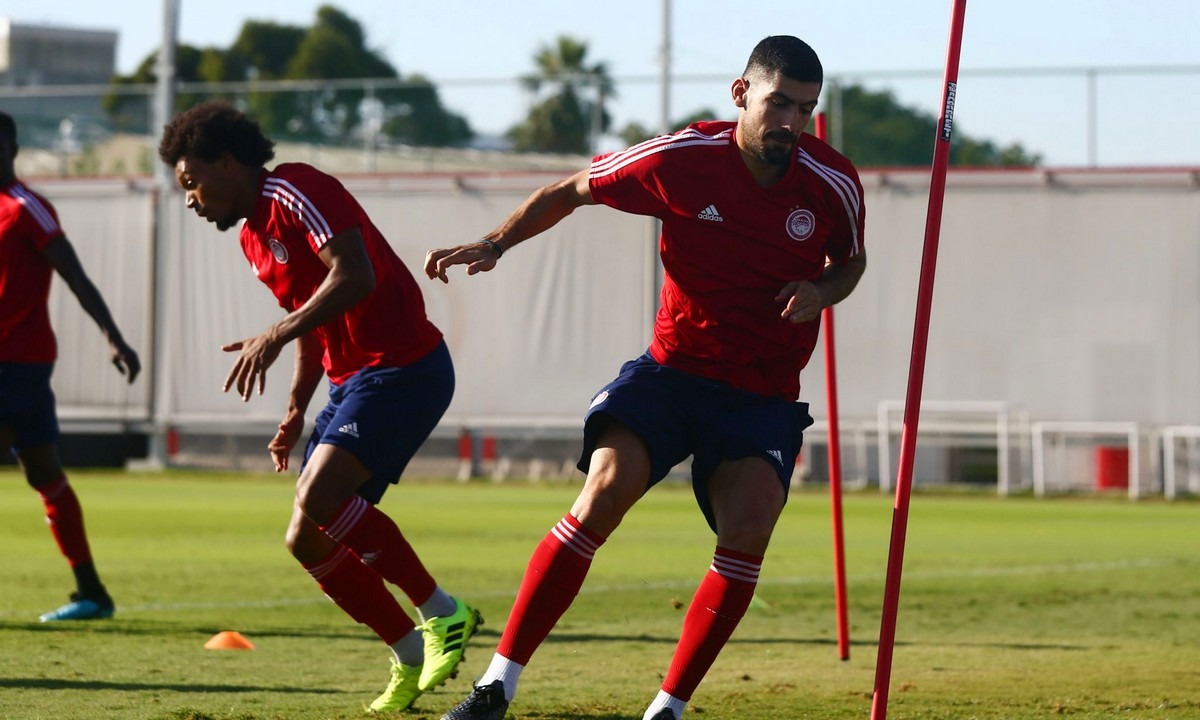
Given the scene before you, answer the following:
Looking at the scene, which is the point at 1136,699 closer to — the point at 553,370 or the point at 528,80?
the point at 553,370

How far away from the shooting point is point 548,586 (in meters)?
5.50

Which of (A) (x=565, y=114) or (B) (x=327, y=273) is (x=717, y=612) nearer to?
(B) (x=327, y=273)

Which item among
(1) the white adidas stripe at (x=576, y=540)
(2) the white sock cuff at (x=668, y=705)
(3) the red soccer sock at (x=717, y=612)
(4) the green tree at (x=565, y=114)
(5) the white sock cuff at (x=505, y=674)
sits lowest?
(2) the white sock cuff at (x=668, y=705)

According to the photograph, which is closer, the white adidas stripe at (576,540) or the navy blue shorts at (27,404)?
the white adidas stripe at (576,540)

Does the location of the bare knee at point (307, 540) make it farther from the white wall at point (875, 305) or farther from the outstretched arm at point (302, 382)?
the white wall at point (875, 305)

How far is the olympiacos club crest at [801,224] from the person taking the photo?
5.71 meters

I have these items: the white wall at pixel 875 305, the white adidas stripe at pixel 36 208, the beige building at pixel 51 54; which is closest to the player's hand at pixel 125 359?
the white adidas stripe at pixel 36 208

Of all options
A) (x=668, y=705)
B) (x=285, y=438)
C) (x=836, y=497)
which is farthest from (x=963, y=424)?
(x=668, y=705)

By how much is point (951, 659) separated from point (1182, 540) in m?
8.71

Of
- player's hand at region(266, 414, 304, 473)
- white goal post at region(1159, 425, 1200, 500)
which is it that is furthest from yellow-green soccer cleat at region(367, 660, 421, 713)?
white goal post at region(1159, 425, 1200, 500)

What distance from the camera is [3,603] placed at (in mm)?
9898

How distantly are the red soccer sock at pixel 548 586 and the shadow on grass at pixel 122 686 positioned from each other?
1.58m

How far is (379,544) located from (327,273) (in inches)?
39.3

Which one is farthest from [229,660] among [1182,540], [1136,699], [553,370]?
[553,370]
